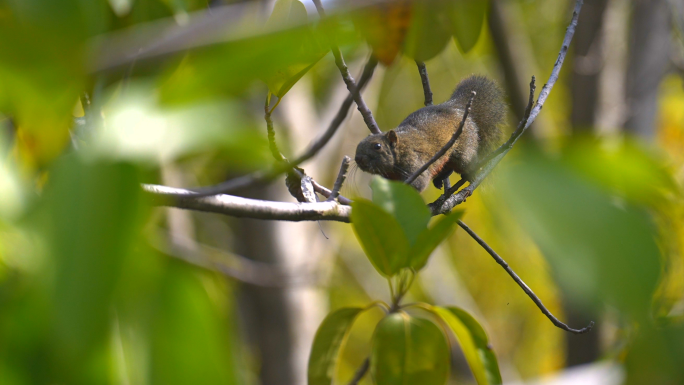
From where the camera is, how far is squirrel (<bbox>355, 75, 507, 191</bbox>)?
139cm

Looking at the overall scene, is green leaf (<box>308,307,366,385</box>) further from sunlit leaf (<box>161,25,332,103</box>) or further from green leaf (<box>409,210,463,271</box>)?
sunlit leaf (<box>161,25,332,103</box>)

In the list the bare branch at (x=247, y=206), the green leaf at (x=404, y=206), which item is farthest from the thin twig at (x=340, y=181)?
the green leaf at (x=404, y=206)

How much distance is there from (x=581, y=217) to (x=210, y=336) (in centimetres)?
28

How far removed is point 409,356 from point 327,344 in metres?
0.20

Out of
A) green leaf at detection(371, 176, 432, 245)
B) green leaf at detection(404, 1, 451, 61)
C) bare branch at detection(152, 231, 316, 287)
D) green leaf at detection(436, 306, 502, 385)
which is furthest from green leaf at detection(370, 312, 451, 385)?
bare branch at detection(152, 231, 316, 287)

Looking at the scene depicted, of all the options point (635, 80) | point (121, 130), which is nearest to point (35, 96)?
point (121, 130)

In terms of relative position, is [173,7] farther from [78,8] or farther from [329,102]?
[329,102]

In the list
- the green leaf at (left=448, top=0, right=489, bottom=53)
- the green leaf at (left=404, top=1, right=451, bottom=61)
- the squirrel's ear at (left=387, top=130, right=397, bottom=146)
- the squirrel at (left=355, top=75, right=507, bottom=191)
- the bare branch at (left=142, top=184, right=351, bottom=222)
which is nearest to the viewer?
the bare branch at (left=142, top=184, right=351, bottom=222)

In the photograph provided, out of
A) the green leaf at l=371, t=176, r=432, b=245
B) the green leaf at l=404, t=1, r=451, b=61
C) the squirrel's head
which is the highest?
the green leaf at l=404, t=1, r=451, b=61

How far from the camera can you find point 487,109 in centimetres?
146

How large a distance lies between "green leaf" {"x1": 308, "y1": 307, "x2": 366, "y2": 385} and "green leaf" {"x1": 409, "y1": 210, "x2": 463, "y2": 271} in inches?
10.2

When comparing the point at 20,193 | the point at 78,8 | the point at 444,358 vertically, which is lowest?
the point at 444,358

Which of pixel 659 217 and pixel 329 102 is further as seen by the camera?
pixel 329 102

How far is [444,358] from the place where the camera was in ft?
2.91
